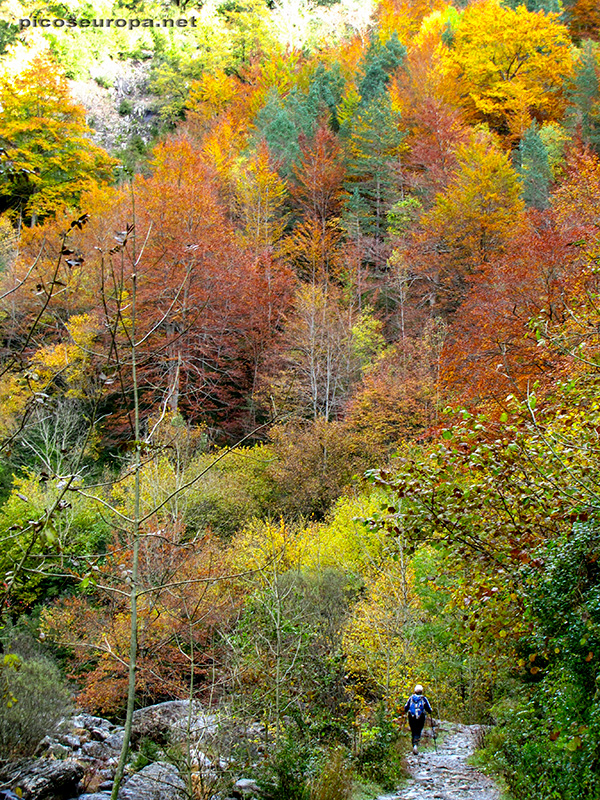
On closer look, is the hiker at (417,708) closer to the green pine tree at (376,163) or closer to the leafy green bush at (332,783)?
the leafy green bush at (332,783)

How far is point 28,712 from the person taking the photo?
10570 mm

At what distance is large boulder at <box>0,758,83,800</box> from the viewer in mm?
8461

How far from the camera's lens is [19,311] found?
26.5 metres

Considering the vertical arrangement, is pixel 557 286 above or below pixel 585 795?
above

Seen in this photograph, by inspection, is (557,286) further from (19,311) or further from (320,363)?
(19,311)

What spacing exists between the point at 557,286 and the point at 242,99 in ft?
119

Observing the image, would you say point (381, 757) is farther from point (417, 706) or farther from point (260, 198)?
point (260, 198)

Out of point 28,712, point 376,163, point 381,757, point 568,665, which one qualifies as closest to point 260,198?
point 376,163

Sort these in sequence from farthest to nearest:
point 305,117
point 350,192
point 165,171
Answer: point 305,117 < point 350,192 < point 165,171

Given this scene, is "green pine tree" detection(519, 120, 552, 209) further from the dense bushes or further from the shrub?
the shrub

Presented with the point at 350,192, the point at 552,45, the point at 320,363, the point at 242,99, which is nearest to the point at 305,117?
the point at 350,192

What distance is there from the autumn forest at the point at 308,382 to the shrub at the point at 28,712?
6 cm

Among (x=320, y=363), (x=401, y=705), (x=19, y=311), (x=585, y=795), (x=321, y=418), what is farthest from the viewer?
(x=19, y=311)

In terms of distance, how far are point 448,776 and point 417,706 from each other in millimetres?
1001
